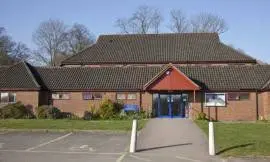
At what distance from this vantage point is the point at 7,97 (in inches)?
1438

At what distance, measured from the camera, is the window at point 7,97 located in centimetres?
3647

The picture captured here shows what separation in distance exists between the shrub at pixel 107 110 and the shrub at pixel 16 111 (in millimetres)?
5993

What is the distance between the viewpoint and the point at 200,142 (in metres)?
18.4

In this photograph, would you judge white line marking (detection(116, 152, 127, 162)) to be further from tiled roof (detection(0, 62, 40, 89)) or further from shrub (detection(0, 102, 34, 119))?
tiled roof (detection(0, 62, 40, 89))

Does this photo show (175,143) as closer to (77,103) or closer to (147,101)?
(147,101)

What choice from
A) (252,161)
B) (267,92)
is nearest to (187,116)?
(267,92)

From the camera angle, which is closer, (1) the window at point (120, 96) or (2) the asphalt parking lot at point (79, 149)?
(2) the asphalt parking lot at point (79, 149)

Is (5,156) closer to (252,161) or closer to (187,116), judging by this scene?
(252,161)

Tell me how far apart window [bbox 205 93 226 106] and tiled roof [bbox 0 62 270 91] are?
55 cm

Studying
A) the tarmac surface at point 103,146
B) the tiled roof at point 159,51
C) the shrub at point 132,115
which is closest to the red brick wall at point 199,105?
the shrub at point 132,115

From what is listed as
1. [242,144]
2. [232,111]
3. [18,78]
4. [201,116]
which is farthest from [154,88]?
[242,144]

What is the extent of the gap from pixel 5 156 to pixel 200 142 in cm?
832

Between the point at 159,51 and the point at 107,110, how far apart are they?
47.0 feet

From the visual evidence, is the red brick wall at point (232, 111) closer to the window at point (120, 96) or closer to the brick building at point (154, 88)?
the brick building at point (154, 88)
